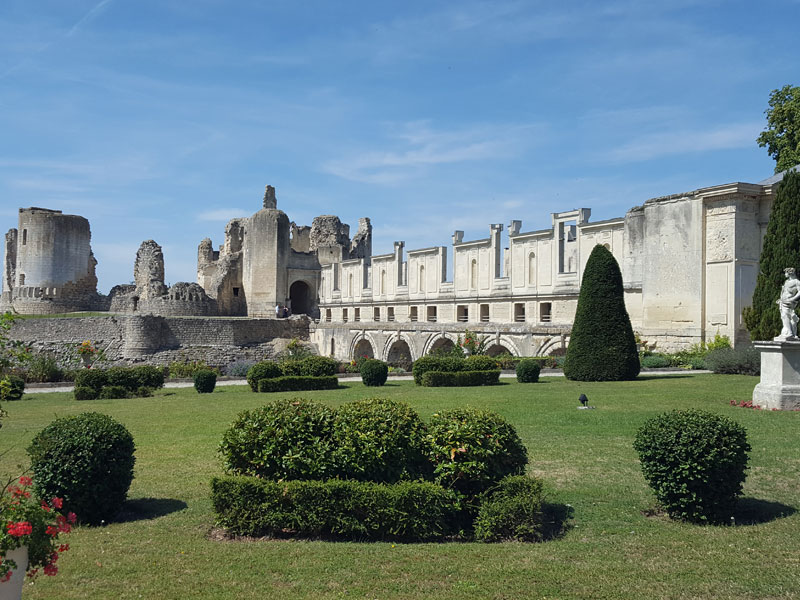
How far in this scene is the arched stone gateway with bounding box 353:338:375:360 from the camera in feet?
138

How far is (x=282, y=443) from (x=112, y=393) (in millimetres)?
13845

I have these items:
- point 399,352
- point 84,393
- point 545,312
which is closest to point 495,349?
point 545,312

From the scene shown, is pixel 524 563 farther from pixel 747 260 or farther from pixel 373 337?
pixel 373 337

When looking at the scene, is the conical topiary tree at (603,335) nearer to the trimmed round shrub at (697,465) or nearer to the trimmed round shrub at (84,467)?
the trimmed round shrub at (697,465)

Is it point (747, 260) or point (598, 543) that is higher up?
point (747, 260)

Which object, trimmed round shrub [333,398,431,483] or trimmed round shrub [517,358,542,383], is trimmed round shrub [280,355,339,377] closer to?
trimmed round shrub [517,358,542,383]

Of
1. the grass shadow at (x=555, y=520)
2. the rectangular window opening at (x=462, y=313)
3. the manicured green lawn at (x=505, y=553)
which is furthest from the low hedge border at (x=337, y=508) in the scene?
the rectangular window opening at (x=462, y=313)

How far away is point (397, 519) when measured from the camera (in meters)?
6.19

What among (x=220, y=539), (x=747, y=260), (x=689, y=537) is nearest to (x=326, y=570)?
(x=220, y=539)

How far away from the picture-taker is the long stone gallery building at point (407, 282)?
80.6 feet

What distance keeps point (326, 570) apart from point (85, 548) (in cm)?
222

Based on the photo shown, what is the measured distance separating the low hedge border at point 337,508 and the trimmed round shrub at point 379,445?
230mm

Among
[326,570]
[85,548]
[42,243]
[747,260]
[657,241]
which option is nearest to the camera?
[326,570]

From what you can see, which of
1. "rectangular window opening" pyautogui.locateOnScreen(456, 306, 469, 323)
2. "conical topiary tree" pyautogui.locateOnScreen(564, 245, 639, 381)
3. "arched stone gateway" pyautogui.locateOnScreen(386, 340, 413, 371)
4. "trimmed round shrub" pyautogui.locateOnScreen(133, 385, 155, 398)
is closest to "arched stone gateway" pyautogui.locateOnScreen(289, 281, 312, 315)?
"arched stone gateway" pyautogui.locateOnScreen(386, 340, 413, 371)
